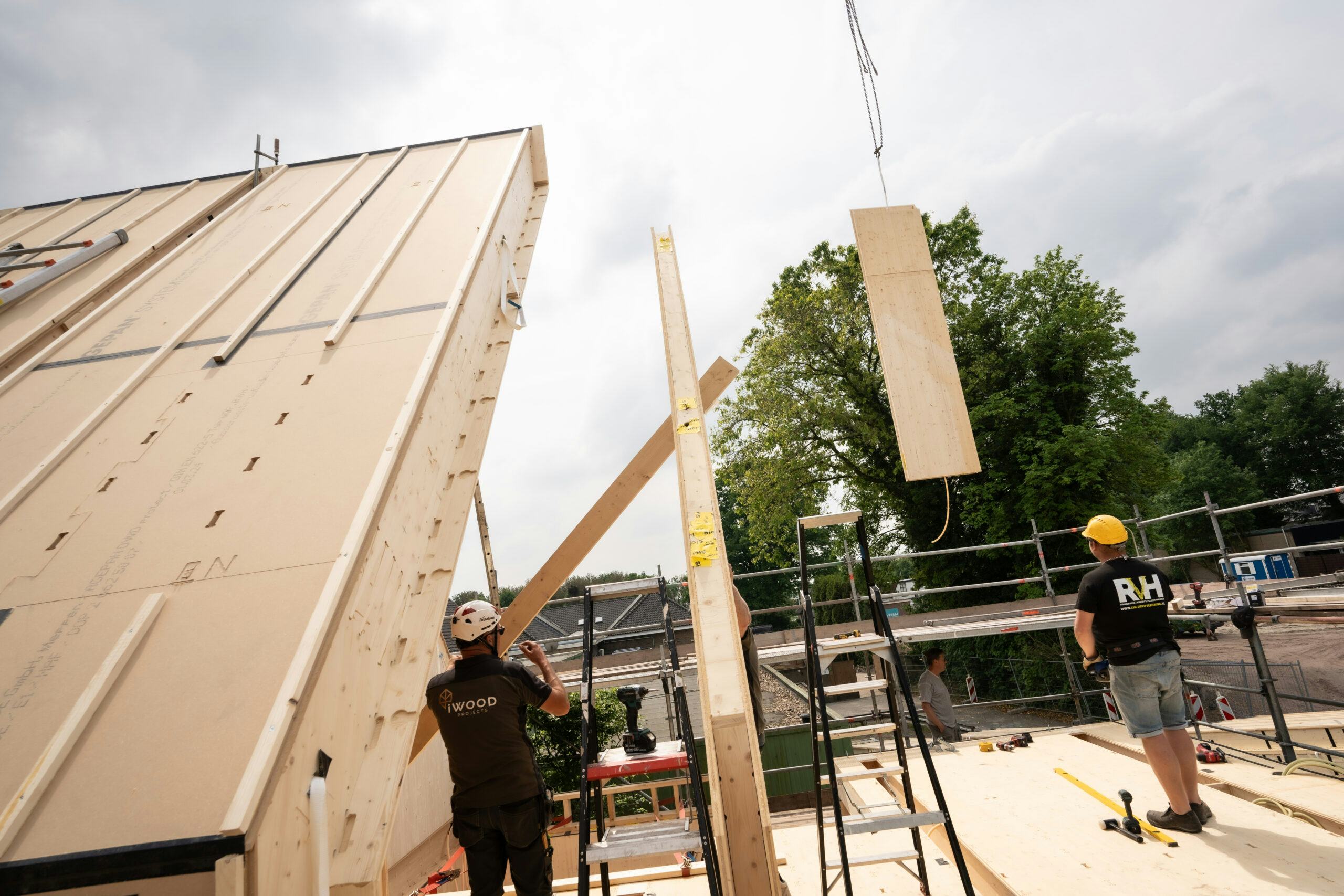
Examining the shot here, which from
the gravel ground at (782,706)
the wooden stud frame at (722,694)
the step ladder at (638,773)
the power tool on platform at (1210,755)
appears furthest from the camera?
the gravel ground at (782,706)

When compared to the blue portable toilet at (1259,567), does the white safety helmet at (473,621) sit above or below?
above

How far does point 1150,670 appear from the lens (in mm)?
3045

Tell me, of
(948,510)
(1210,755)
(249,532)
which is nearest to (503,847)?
(249,532)

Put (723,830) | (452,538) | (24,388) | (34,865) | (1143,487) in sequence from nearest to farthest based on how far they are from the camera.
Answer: (34,865), (723,830), (452,538), (24,388), (1143,487)

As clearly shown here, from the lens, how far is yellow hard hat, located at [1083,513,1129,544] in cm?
320

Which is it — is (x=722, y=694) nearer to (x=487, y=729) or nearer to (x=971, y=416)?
(x=487, y=729)

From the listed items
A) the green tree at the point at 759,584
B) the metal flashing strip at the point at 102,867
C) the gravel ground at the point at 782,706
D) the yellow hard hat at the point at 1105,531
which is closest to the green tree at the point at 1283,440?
the green tree at the point at 759,584

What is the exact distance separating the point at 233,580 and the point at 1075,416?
16.9 m

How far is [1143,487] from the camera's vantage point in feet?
48.6

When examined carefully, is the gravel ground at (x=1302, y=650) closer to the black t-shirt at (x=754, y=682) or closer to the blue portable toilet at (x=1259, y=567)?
the blue portable toilet at (x=1259, y=567)

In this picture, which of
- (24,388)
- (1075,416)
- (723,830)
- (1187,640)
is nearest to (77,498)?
(24,388)

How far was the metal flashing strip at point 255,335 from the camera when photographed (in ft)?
10.5

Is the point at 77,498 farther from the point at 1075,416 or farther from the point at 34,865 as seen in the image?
the point at 1075,416

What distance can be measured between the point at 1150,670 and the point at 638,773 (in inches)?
98.9
